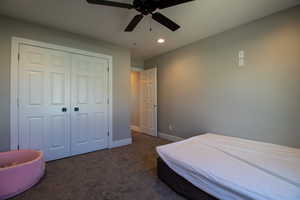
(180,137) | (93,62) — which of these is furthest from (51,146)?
(180,137)

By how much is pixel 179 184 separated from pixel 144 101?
3406 mm

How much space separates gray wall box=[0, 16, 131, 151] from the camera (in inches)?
93.7

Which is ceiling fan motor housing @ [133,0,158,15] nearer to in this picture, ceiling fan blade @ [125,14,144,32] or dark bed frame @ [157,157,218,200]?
ceiling fan blade @ [125,14,144,32]

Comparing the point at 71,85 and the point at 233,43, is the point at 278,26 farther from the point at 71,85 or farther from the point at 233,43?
the point at 71,85

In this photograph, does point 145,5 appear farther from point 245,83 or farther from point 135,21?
point 245,83

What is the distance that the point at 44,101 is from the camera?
2736 mm

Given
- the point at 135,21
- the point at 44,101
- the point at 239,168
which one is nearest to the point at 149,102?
the point at 44,101

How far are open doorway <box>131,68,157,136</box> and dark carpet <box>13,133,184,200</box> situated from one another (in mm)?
1703

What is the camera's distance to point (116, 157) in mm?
2986

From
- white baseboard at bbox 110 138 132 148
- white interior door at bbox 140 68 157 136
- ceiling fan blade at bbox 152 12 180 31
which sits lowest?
white baseboard at bbox 110 138 132 148

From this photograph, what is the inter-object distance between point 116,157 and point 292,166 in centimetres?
265

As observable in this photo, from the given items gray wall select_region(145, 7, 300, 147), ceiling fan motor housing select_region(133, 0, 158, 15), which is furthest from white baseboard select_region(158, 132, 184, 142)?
ceiling fan motor housing select_region(133, 0, 158, 15)

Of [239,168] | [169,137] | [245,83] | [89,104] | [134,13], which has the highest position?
[134,13]

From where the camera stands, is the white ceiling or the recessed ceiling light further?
the recessed ceiling light
